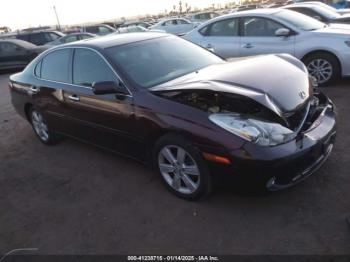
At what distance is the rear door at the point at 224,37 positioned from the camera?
25.2 feet

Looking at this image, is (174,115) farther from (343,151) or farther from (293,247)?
(343,151)

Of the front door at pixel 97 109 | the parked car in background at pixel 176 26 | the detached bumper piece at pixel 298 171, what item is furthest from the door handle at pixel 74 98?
the parked car in background at pixel 176 26

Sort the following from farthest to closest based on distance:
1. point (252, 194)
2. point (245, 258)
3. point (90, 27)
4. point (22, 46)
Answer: point (90, 27), point (22, 46), point (252, 194), point (245, 258)

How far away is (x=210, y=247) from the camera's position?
9.73ft

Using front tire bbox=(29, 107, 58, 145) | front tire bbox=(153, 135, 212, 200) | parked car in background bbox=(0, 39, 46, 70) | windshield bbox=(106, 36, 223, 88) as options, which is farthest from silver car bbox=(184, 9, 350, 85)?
parked car in background bbox=(0, 39, 46, 70)

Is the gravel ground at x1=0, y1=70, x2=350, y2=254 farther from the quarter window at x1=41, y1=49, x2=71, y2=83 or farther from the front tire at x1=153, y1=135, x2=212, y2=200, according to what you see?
the quarter window at x1=41, y1=49, x2=71, y2=83

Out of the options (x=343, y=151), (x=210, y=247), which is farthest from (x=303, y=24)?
(x=210, y=247)

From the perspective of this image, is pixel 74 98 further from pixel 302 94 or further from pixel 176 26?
pixel 176 26

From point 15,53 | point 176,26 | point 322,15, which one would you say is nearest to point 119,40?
point 322,15

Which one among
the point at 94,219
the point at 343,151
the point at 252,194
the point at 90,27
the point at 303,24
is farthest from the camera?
the point at 90,27

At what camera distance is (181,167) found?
350cm

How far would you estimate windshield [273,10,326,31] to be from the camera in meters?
7.10

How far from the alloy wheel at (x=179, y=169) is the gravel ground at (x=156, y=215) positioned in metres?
0.17

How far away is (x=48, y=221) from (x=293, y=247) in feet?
7.82
